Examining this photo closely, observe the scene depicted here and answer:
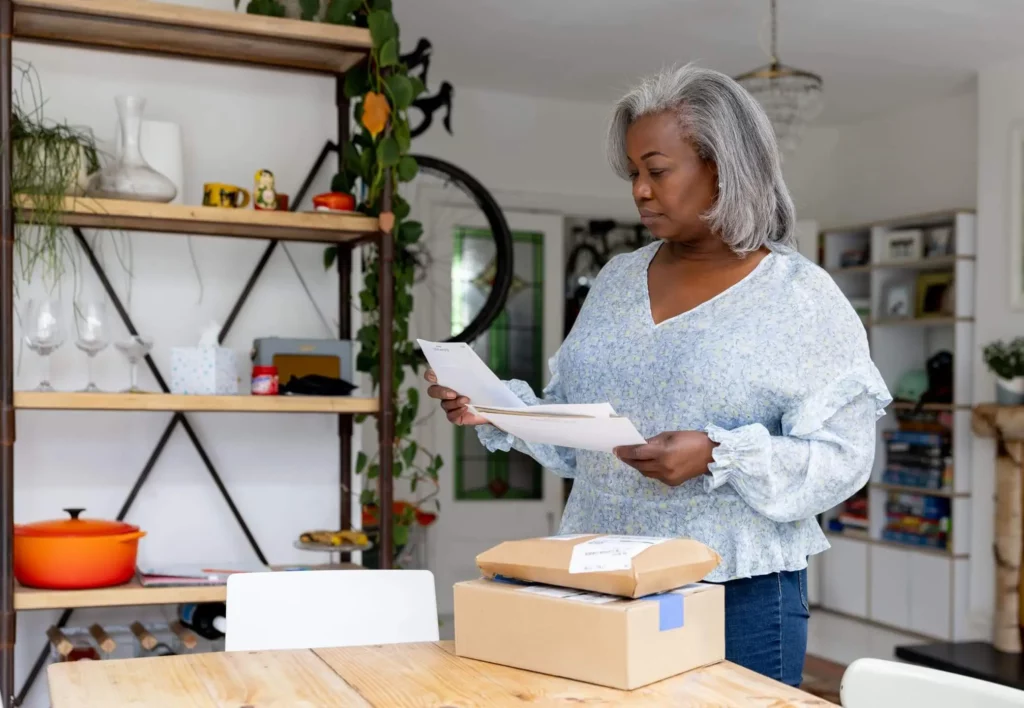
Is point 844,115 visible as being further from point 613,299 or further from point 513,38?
point 613,299

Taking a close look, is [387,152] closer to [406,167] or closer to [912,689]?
[406,167]

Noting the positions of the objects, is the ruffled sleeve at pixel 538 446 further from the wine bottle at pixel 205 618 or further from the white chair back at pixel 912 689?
the wine bottle at pixel 205 618

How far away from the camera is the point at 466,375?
60.7 inches

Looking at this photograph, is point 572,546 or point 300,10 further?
point 300,10

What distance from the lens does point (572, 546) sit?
1.29m

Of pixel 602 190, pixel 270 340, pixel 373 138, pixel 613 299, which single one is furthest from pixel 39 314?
pixel 602 190

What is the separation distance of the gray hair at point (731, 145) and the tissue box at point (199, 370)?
1.49 metres

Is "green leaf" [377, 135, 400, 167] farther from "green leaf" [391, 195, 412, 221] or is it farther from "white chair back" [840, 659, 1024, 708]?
"white chair back" [840, 659, 1024, 708]

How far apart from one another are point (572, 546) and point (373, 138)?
1.77 metres

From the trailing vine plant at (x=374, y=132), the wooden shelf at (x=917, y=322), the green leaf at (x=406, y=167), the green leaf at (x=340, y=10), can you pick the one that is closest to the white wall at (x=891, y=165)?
the wooden shelf at (x=917, y=322)

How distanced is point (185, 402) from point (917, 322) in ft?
13.9

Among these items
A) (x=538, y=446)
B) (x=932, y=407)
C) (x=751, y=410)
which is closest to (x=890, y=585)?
(x=932, y=407)

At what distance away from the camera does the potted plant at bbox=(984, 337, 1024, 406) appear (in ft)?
16.3

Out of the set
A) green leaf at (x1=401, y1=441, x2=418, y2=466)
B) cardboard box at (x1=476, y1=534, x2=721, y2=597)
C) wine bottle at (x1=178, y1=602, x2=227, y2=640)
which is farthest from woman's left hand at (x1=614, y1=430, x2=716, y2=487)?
green leaf at (x1=401, y1=441, x2=418, y2=466)
